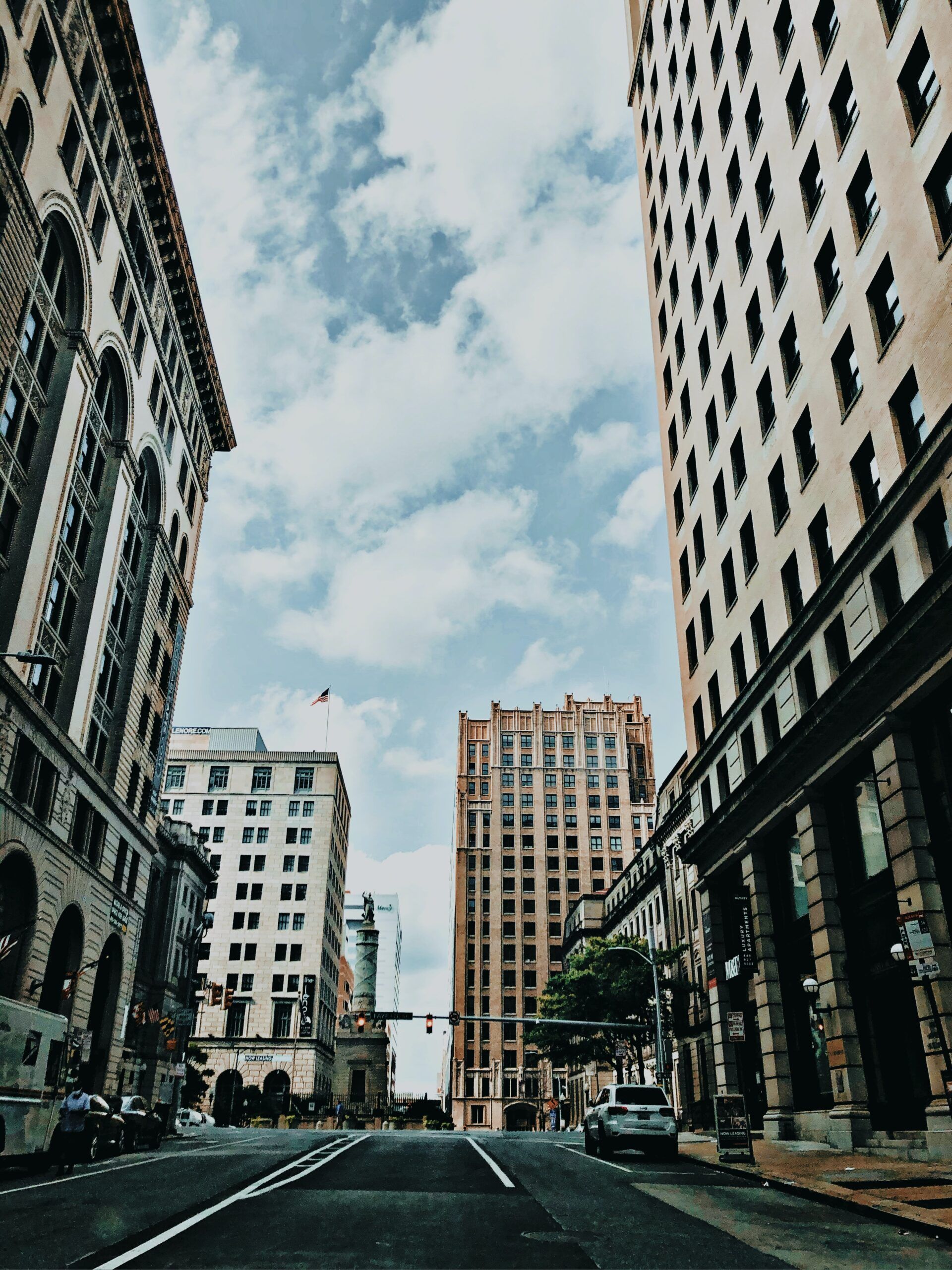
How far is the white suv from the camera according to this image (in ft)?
85.6

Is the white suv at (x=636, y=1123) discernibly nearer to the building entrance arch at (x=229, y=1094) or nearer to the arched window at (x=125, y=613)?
the arched window at (x=125, y=613)

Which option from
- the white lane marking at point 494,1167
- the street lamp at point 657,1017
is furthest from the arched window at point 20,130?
the street lamp at point 657,1017

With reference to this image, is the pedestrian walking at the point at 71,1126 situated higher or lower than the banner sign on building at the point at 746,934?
lower

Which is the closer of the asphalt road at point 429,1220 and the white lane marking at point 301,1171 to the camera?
the asphalt road at point 429,1220

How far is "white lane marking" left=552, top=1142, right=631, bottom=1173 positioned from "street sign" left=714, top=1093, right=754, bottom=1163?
2.41m

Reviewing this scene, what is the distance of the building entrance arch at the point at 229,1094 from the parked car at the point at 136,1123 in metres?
56.6

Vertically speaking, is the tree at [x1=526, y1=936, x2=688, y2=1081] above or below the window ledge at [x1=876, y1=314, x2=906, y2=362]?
below

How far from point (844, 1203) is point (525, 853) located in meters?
120

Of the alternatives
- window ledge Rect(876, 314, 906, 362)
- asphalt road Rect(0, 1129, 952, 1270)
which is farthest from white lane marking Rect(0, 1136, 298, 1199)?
window ledge Rect(876, 314, 906, 362)

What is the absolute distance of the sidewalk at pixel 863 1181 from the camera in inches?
536

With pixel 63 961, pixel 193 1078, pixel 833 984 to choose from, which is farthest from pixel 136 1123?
pixel 193 1078

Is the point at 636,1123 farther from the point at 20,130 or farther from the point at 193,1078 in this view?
the point at 193,1078

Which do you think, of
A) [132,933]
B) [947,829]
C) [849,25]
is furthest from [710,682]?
[132,933]

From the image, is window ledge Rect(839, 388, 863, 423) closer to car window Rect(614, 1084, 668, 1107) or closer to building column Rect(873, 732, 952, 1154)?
building column Rect(873, 732, 952, 1154)
